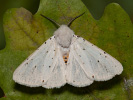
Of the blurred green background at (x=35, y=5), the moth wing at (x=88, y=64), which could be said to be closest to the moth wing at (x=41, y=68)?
the moth wing at (x=88, y=64)

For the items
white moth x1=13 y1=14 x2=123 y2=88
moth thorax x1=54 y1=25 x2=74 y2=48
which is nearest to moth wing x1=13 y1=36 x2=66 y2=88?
white moth x1=13 y1=14 x2=123 y2=88

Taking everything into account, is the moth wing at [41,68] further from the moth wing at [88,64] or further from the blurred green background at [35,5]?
the blurred green background at [35,5]

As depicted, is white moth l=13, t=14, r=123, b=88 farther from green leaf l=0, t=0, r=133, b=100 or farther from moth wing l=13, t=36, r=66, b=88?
green leaf l=0, t=0, r=133, b=100

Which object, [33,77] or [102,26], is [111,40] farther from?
[33,77]

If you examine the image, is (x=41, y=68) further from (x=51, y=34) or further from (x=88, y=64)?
(x=88, y=64)

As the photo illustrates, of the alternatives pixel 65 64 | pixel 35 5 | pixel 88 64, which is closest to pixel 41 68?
pixel 65 64
